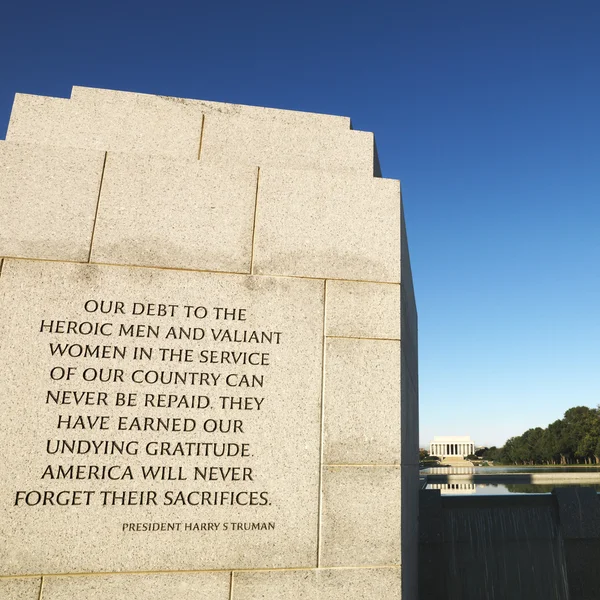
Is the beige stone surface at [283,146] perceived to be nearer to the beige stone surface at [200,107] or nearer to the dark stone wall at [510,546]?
the beige stone surface at [200,107]

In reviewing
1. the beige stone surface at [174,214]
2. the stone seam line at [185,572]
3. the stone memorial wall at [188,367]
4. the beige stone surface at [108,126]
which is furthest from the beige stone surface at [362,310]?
the beige stone surface at [108,126]

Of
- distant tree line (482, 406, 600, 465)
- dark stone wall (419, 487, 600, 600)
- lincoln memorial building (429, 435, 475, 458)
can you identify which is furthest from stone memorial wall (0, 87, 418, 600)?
lincoln memorial building (429, 435, 475, 458)

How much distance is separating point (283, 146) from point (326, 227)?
1510mm

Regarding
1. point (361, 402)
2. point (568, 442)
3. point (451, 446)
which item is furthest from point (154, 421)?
point (451, 446)

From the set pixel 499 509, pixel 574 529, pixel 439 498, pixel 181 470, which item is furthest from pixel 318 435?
pixel 574 529

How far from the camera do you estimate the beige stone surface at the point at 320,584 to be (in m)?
5.28

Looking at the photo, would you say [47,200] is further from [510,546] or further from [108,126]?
[510,546]

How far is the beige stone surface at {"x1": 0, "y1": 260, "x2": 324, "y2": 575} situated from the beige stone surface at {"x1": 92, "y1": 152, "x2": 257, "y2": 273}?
24 centimetres

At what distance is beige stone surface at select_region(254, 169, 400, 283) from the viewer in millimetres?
6336

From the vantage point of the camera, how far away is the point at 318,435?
576cm

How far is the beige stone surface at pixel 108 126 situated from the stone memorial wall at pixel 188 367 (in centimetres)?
→ 3

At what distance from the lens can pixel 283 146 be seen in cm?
713

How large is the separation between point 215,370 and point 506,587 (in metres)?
8.98

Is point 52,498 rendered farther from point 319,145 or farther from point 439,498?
point 439,498
